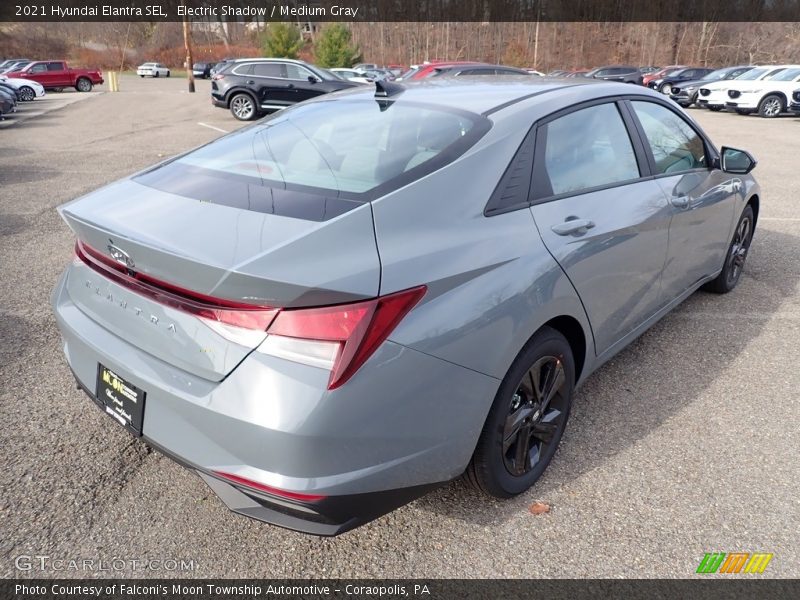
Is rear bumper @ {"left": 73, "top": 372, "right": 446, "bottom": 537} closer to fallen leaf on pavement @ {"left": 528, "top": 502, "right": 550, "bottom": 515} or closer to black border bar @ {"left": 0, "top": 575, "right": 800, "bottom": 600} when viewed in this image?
black border bar @ {"left": 0, "top": 575, "right": 800, "bottom": 600}

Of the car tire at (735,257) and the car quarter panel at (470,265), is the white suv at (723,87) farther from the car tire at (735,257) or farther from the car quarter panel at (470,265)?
the car quarter panel at (470,265)

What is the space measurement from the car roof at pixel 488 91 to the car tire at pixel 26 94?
91.3 ft

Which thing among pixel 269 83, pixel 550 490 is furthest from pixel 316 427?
pixel 269 83

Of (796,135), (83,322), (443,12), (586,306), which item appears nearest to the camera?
(83,322)

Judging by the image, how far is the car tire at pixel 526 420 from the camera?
2.16 metres

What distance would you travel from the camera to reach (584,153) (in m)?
2.71

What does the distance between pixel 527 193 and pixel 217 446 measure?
1446 mm

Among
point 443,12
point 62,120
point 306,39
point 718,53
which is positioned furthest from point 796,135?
point 306,39

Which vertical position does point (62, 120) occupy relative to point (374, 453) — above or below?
below

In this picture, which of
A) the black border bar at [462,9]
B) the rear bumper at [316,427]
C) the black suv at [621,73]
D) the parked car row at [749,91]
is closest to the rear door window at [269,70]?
the parked car row at [749,91]

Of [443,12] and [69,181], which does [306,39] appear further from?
[69,181]

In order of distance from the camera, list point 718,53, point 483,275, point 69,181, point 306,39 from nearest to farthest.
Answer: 1. point 483,275
2. point 69,181
3. point 718,53
4. point 306,39

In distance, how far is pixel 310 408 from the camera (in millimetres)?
1640

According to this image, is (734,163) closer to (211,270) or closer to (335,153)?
(335,153)
